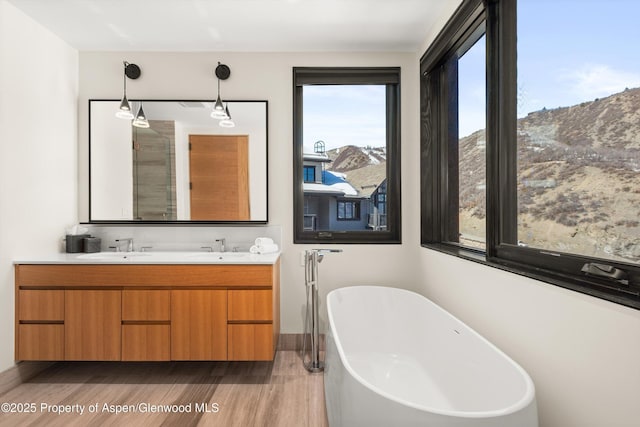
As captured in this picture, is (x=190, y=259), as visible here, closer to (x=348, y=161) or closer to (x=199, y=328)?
(x=199, y=328)

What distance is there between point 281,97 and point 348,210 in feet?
3.58

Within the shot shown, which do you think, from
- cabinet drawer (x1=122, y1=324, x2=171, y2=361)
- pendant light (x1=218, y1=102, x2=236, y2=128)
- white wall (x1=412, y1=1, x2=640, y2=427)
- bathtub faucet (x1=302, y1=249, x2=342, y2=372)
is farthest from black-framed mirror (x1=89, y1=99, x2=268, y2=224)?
white wall (x1=412, y1=1, x2=640, y2=427)

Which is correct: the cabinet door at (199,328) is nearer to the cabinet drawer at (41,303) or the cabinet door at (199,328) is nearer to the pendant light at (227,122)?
the cabinet drawer at (41,303)

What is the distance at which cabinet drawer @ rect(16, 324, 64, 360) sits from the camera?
7.11 ft

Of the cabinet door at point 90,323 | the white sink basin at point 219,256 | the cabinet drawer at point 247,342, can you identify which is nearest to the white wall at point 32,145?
the cabinet door at point 90,323

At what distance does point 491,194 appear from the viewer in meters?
1.65

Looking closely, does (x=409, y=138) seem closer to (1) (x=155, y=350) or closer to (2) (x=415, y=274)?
(2) (x=415, y=274)

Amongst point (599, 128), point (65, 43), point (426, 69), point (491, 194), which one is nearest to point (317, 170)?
point (426, 69)

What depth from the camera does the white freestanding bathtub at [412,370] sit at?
1021 millimetres

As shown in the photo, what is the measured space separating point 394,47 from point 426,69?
388mm

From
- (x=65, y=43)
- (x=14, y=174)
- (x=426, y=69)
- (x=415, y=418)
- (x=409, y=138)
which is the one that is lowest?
(x=415, y=418)

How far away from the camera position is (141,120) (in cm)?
266

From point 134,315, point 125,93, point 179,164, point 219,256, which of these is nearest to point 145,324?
point 134,315

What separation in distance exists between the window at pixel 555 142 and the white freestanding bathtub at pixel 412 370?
0.41 metres
